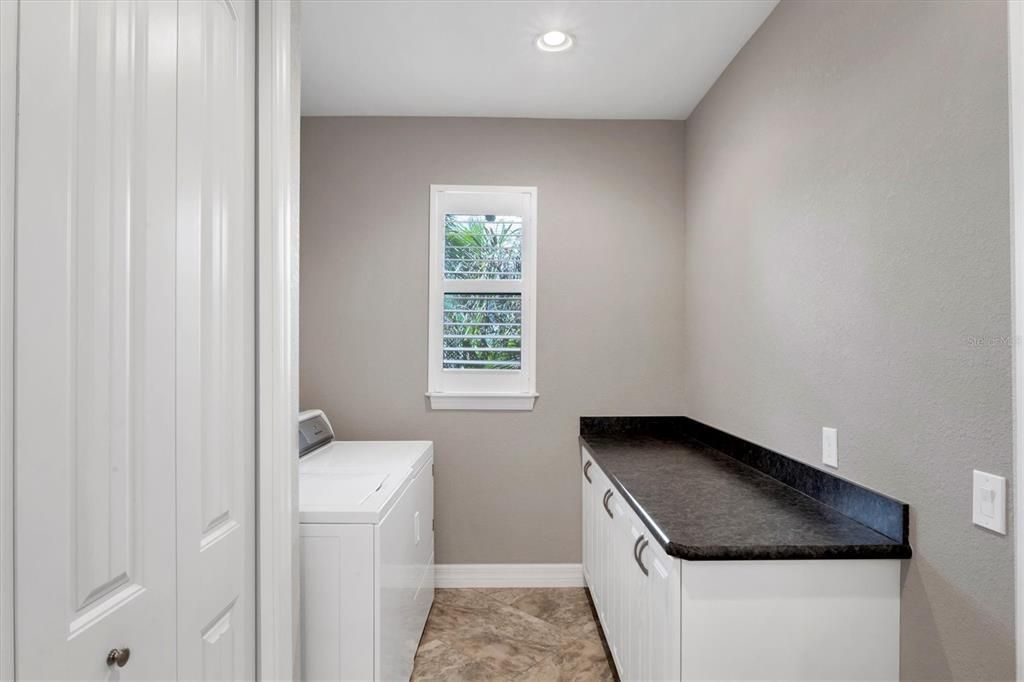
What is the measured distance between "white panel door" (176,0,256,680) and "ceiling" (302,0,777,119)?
112 centimetres

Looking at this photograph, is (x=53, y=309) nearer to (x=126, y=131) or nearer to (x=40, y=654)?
(x=126, y=131)

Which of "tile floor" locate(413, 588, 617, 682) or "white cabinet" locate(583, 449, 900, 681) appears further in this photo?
"tile floor" locate(413, 588, 617, 682)

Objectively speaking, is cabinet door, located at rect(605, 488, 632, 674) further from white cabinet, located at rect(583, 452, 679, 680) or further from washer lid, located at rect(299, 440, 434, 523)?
washer lid, located at rect(299, 440, 434, 523)

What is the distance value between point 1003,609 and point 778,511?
60cm

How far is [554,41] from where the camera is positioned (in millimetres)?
2322

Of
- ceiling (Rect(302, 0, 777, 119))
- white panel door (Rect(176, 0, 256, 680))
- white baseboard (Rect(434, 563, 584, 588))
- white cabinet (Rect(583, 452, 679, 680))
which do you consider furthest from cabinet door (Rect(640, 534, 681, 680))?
ceiling (Rect(302, 0, 777, 119))

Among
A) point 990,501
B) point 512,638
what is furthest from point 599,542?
point 990,501

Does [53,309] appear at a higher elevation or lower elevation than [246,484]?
higher

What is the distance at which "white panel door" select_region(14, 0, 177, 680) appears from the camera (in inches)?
26.0

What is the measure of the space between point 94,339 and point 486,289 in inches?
94.8

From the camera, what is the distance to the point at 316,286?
10.0 ft

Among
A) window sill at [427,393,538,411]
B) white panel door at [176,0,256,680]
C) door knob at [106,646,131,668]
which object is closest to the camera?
door knob at [106,646,131,668]

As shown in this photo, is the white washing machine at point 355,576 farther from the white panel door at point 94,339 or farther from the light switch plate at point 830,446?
the light switch plate at point 830,446

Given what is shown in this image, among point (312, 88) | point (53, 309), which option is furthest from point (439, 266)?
point (53, 309)
